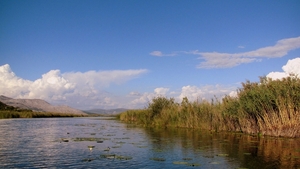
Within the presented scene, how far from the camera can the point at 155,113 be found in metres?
41.2

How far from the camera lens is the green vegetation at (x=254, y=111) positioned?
20.8 m

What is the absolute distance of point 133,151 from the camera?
1521 centimetres

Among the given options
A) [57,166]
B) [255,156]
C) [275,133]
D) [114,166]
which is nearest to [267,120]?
[275,133]

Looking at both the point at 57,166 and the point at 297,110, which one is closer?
the point at 57,166

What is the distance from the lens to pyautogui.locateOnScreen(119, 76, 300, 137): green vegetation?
20.8m

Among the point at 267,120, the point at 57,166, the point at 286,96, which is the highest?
the point at 286,96

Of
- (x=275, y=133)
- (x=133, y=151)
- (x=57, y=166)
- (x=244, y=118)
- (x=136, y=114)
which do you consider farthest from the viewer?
(x=136, y=114)

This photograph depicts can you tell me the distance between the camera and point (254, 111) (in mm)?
23172

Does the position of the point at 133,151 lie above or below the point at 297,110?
below

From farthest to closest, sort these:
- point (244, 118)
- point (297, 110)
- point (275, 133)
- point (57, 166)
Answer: point (244, 118)
point (275, 133)
point (297, 110)
point (57, 166)

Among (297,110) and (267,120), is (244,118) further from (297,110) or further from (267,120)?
(297,110)

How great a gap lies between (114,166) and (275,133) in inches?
606

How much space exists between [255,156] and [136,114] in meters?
37.0

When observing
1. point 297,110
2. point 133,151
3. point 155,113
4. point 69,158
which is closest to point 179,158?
point 133,151
